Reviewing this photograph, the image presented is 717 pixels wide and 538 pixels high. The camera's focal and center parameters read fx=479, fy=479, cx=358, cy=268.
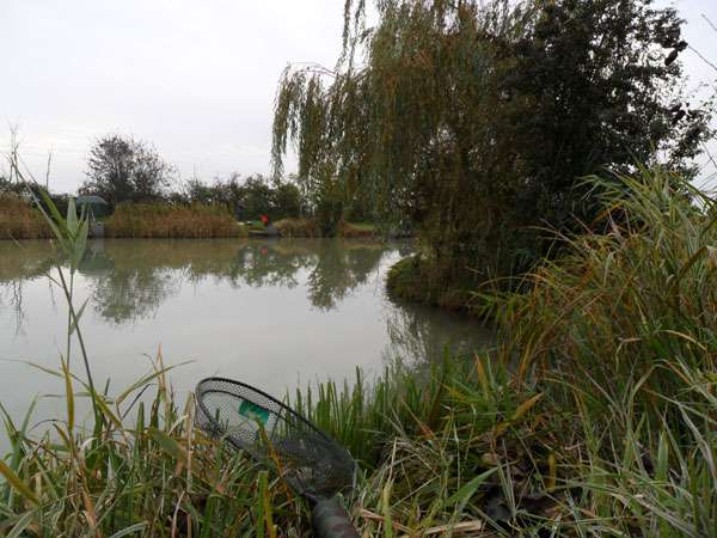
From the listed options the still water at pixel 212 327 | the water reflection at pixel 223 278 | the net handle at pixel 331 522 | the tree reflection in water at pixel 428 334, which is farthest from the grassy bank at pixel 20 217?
the net handle at pixel 331 522

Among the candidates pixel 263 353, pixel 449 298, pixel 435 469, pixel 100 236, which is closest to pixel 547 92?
pixel 449 298

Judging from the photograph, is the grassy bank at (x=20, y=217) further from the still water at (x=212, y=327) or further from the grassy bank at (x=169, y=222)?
the still water at (x=212, y=327)

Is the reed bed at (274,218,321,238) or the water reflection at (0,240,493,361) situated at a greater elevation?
the reed bed at (274,218,321,238)

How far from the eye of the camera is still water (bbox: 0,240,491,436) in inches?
→ 134

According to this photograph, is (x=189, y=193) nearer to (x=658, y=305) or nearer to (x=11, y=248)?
(x=11, y=248)

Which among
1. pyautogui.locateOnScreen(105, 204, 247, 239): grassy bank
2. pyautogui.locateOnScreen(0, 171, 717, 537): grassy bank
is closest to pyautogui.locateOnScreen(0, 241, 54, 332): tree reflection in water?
pyautogui.locateOnScreen(0, 171, 717, 537): grassy bank

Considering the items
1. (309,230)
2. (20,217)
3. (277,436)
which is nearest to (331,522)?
(277,436)

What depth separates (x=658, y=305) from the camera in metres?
1.41

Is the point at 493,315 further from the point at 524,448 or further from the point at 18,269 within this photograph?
the point at 18,269

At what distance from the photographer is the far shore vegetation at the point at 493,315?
1.05m

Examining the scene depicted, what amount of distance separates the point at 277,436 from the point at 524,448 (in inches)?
30.7

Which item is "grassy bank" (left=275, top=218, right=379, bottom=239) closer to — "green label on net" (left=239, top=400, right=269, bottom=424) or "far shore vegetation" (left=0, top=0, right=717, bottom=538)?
"far shore vegetation" (left=0, top=0, right=717, bottom=538)

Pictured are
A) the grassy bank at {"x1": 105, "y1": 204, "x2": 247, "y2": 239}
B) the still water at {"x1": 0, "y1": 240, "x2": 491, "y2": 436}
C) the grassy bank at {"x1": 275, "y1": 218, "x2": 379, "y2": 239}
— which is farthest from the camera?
the grassy bank at {"x1": 275, "y1": 218, "x2": 379, "y2": 239}

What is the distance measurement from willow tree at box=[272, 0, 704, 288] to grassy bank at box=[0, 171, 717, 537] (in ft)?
7.58
